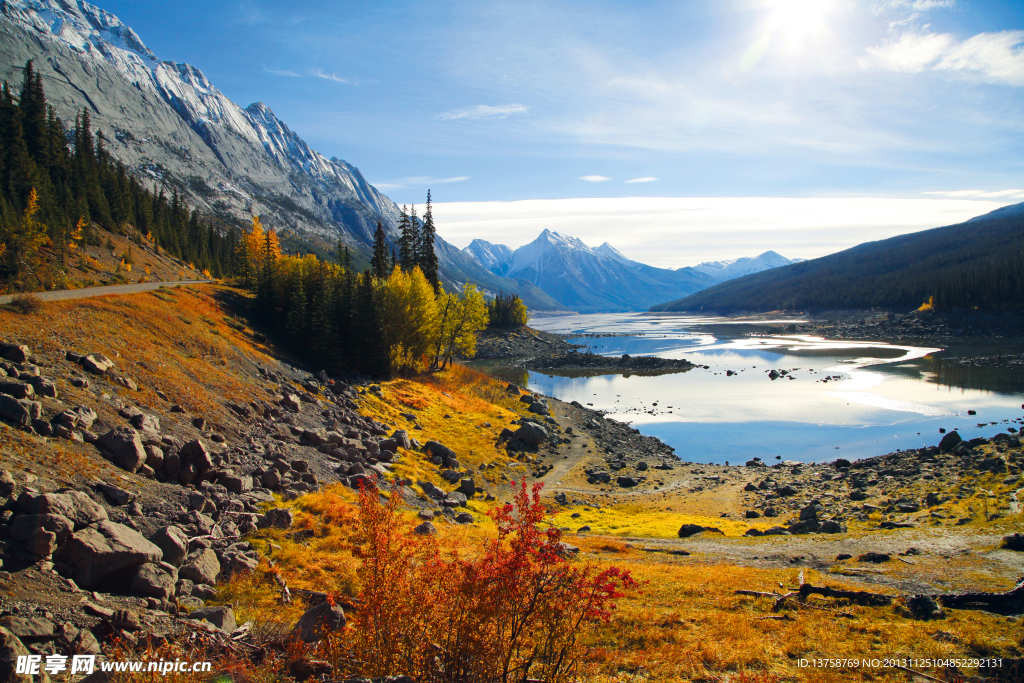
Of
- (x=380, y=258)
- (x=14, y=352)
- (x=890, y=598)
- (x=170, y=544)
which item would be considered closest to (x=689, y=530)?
(x=890, y=598)

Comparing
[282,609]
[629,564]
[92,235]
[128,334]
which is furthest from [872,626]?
[92,235]

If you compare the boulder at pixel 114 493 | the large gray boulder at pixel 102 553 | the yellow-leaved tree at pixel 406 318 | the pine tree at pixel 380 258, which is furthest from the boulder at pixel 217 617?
the pine tree at pixel 380 258

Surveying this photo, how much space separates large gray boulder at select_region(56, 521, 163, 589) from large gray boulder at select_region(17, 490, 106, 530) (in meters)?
0.36

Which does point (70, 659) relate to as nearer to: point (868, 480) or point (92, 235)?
point (868, 480)

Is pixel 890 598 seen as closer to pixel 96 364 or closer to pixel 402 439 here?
pixel 402 439

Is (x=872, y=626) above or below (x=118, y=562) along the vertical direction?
below

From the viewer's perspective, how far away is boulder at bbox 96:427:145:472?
1424cm

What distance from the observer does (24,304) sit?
1986 centimetres

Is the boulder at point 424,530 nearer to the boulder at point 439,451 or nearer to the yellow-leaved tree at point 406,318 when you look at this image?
the boulder at point 439,451

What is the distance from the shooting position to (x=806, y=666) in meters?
11.1

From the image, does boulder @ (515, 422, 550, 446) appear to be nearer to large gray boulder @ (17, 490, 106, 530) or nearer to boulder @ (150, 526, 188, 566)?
boulder @ (150, 526, 188, 566)

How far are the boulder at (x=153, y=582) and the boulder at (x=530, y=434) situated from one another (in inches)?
1266

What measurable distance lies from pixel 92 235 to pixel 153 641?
203 ft

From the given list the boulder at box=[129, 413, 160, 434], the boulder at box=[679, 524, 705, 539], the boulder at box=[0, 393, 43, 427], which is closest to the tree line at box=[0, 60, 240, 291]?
the boulder at box=[129, 413, 160, 434]
